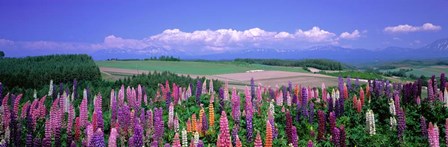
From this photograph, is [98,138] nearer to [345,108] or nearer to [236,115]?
[236,115]

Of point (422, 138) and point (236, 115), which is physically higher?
point (236, 115)

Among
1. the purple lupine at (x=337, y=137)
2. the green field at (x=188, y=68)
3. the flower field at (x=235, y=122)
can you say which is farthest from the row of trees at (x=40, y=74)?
the purple lupine at (x=337, y=137)

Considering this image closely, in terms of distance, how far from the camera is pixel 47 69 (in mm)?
25000

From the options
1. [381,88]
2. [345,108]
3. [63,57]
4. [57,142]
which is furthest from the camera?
[63,57]

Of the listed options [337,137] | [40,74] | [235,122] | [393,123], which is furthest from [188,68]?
[337,137]

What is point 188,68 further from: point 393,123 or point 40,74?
point 393,123

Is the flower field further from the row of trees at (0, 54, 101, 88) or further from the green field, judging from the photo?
the green field

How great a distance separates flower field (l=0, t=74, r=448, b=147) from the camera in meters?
7.13

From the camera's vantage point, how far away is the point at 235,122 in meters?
8.95

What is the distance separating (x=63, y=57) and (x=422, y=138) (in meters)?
35.5

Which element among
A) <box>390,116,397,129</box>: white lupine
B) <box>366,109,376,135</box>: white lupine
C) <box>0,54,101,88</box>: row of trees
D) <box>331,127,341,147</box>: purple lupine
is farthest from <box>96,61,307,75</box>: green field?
<box>331,127,341,147</box>: purple lupine

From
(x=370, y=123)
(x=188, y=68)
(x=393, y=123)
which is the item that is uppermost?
(x=370, y=123)

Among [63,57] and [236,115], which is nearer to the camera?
[236,115]

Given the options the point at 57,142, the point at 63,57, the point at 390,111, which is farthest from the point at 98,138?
the point at 63,57
